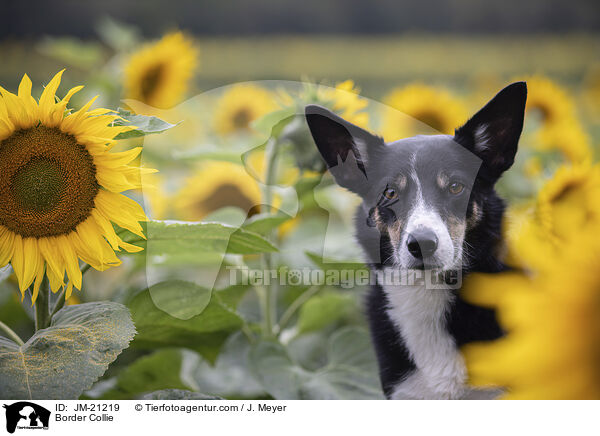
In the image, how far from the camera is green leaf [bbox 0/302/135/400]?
0.41 m

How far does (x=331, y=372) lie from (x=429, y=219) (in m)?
0.23

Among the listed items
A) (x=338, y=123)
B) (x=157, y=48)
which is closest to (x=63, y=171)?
(x=338, y=123)

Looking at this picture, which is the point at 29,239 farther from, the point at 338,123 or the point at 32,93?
the point at 338,123

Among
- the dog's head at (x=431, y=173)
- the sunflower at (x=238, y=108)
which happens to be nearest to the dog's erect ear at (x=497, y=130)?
the dog's head at (x=431, y=173)

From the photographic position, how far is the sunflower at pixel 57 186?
0.42 metres

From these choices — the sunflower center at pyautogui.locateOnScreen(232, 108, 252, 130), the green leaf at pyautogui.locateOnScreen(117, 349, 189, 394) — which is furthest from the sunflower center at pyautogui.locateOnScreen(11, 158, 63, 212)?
the sunflower center at pyautogui.locateOnScreen(232, 108, 252, 130)

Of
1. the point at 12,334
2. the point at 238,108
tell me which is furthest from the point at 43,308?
the point at 238,108

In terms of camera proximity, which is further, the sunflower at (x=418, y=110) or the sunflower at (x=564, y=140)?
the sunflower at (x=564, y=140)

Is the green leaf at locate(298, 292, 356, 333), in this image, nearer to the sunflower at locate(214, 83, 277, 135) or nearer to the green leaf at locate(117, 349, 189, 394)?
the green leaf at locate(117, 349, 189, 394)

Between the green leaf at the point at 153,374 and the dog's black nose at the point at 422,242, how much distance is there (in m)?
0.29

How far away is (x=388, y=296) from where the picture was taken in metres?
0.53

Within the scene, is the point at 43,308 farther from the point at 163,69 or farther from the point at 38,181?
the point at 163,69

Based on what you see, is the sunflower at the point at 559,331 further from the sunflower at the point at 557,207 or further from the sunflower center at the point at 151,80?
the sunflower center at the point at 151,80

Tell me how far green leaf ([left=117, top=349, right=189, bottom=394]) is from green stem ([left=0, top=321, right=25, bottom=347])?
11cm
